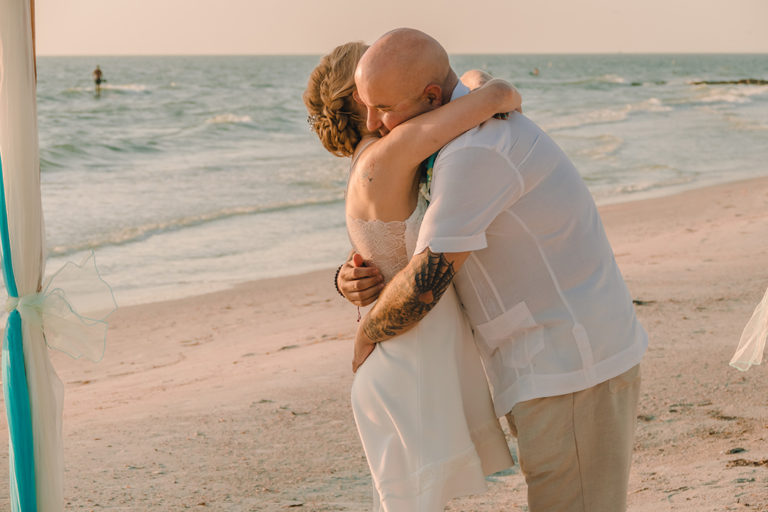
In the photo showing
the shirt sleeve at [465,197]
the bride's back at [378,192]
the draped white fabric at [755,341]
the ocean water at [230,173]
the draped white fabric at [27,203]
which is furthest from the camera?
the ocean water at [230,173]

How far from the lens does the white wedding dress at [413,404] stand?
2.30m

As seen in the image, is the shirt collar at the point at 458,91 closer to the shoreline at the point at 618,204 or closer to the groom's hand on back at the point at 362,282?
the groom's hand on back at the point at 362,282

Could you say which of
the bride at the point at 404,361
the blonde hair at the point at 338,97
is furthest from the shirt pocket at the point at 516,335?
the blonde hair at the point at 338,97

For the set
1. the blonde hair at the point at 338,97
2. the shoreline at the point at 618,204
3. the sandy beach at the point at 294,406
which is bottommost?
→ the shoreline at the point at 618,204

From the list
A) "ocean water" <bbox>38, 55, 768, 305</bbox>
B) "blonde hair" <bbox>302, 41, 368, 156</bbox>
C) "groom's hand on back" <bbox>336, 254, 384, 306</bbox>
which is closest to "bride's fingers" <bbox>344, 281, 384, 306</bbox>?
"groom's hand on back" <bbox>336, 254, 384, 306</bbox>

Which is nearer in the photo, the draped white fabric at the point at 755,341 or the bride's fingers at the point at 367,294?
the bride's fingers at the point at 367,294

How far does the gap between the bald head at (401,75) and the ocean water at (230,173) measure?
600 cm

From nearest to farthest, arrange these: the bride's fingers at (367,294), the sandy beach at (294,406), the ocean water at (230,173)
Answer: the bride's fingers at (367,294), the sandy beach at (294,406), the ocean water at (230,173)

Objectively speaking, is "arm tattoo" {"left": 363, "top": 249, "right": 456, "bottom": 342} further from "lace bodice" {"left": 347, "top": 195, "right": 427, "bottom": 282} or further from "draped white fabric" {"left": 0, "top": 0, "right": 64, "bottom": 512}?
"draped white fabric" {"left": 0, "top": 0, "right": 64, "bottom": 512}

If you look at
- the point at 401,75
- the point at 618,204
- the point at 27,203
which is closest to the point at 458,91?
the point at 401,75

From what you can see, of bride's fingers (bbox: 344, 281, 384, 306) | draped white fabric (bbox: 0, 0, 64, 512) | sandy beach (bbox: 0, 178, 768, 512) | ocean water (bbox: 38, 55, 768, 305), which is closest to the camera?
bride's fingers (bbox: 344, 281, 384, 306)

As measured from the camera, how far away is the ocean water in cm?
948

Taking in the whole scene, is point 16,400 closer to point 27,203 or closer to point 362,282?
point 27,203

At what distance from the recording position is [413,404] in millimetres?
2324
